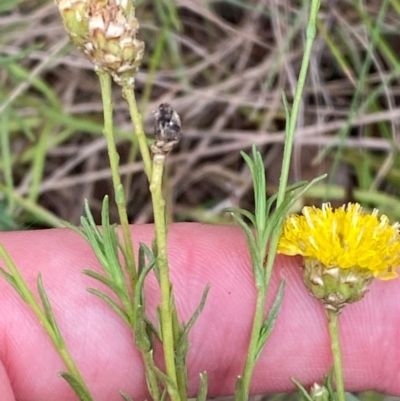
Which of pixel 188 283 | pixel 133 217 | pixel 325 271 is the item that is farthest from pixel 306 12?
pixel 325 271

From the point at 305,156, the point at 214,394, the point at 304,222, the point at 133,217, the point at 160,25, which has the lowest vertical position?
the point at 214,394

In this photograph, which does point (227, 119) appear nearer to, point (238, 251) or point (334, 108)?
point (334, 108)

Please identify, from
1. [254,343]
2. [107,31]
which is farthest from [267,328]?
[107,31]

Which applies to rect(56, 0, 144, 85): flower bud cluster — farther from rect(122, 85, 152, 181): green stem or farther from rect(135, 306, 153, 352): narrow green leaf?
rect(135, 306, 153, 352): narrow green leaf

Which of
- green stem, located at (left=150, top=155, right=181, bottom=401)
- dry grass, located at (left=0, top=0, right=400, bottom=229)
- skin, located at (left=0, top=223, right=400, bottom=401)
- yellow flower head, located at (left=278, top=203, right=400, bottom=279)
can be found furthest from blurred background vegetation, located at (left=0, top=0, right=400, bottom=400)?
green stem, located at (left=150, top=155, right=181, bottom=401)

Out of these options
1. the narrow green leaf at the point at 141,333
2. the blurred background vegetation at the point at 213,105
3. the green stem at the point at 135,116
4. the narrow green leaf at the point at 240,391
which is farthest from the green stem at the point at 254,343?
the blurred background vegetation at the point at 213,105

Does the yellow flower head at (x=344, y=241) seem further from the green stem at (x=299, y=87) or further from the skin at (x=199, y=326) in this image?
the skin at (x=199, y=326)
